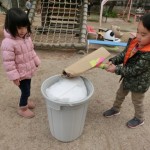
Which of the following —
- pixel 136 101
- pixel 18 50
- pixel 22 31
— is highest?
pixel 22 31

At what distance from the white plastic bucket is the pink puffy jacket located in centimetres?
29

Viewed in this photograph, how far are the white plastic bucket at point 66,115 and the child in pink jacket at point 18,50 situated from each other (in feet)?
0.98

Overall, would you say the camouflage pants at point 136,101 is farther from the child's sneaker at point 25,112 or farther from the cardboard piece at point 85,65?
the child's sneaker at point 25,112

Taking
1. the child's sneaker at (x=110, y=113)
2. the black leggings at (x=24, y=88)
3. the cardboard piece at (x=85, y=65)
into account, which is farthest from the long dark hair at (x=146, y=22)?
the black leggings at (x=24, y=88)

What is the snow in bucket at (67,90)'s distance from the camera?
189 centimetres

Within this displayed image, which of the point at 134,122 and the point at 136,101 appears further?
the point at 134,122

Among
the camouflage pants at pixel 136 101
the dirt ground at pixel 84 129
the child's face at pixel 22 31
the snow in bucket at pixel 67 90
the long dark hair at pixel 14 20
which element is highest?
the long dark hair at pixel 14 20

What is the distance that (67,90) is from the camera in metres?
1.95

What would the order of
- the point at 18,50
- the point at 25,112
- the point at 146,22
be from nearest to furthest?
the point at 146,22 → the point at 18,50 → the point at 25,112

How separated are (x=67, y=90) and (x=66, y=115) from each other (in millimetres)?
222

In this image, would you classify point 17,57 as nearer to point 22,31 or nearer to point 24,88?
point 22,31

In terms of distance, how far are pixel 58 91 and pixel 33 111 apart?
2.62 feet

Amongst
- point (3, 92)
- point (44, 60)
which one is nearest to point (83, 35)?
point (44, 60)

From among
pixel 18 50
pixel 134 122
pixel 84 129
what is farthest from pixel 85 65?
pixel 134 122
